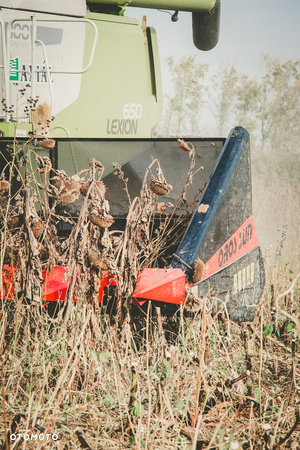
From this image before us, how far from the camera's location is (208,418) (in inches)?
78.0

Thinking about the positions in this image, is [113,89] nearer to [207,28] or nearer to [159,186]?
[207,28]

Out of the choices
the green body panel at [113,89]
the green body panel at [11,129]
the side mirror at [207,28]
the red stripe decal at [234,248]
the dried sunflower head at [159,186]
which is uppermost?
the side mirror at [207,28]

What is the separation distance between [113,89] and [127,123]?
33cm

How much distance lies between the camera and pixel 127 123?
163 inches

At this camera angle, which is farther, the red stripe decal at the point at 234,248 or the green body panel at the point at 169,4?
the green body panel at the point at 169,4

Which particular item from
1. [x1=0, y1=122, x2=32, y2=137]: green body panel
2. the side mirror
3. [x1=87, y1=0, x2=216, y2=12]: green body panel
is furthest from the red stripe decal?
the side mirror

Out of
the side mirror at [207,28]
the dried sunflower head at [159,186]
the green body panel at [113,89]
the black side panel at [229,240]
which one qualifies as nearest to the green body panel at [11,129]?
the green body panel at [113,89]

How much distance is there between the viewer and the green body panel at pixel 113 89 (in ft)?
12.7

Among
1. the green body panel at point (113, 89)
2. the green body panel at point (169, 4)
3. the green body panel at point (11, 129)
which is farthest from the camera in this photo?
the green body panel at point (169, 4)

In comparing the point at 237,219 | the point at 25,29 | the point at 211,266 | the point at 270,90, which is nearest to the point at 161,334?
the point at 211,266

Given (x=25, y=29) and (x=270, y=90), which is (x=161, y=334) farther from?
(x=270, y=90)

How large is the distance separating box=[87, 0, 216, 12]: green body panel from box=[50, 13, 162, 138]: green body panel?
0.14 m

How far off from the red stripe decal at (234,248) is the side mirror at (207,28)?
2.92 m

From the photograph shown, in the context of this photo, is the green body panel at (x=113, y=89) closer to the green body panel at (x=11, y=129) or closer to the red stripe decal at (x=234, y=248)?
the green body panel at (x=11, y=129)
